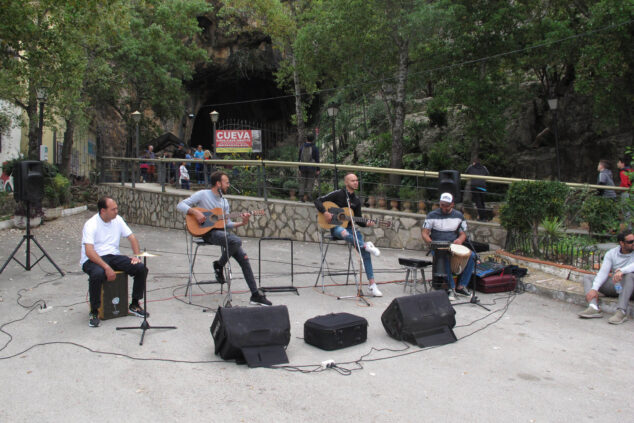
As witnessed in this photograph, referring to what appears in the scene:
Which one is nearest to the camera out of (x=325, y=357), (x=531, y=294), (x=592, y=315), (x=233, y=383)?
(x=233, y=383)

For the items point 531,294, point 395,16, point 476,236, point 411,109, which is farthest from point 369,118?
point 531,294

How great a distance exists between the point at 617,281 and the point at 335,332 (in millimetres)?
3747

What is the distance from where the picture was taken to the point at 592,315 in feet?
21.8

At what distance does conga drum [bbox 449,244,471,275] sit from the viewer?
7.20 metres

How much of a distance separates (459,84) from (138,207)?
10.6 meters

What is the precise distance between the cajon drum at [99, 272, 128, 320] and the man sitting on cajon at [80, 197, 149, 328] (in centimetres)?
8

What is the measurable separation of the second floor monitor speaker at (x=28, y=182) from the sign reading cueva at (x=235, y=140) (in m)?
12.8

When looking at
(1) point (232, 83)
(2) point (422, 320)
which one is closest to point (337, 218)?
(2) point (422, 320)

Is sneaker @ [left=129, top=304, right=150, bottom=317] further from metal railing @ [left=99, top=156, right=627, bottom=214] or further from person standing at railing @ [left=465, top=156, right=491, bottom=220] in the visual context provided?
person standing at railing @ [left=465, top=156, right=491, bottom=220]

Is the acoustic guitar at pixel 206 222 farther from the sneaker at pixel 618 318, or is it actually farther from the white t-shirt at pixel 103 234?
the sneaker at pixel 618 318

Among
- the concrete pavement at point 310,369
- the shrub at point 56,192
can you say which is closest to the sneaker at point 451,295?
the concrete pavement at point 310,369

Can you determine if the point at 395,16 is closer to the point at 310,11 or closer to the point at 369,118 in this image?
the point at 310,11

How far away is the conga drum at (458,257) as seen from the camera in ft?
23.6

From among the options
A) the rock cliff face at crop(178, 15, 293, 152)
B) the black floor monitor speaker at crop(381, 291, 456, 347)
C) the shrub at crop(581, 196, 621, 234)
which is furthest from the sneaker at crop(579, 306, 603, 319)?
the rock cliff face at crop(178, 15, 293, 152)
